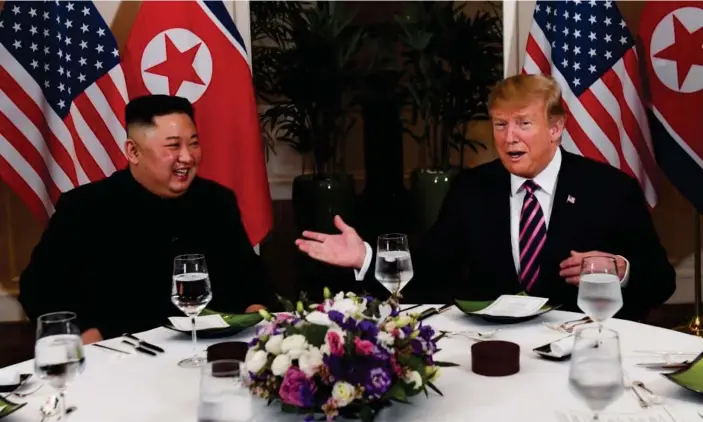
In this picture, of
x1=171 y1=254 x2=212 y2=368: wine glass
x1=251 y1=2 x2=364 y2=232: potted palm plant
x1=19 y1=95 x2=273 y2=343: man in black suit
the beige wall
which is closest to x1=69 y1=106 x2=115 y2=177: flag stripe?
the beige wall

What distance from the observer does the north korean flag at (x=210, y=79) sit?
3.62m

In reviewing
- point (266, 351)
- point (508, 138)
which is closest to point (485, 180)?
point (508, 138)

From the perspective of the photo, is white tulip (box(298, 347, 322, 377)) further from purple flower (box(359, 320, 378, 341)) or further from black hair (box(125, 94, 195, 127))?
black hair (box(125, 94, 195, 127))

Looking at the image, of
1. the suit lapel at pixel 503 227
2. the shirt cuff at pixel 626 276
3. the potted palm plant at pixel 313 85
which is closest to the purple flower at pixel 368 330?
the shirt cuff at pixel 626 276

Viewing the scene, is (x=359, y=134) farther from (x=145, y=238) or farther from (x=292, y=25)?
(x=145, y=238)

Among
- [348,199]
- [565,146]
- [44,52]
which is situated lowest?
[348,199]

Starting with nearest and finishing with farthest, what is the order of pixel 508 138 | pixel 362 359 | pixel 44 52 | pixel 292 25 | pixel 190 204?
1. pixel 362 359
2. pixel 508 138
3. pixel 190 204
4. pixel 44 52
5. pixel 292 25

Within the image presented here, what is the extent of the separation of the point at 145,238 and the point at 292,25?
2.96m

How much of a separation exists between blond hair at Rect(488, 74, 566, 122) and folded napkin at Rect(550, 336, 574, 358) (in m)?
0.99

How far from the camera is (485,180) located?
8.61 ft

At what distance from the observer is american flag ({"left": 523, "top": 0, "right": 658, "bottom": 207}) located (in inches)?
147

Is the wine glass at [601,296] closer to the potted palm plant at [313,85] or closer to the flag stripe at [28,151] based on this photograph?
the flag stripe at [28,151]

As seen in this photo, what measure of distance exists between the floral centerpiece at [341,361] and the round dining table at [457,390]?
0.09m

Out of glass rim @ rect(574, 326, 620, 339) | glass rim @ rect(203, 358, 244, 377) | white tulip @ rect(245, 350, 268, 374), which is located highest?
glass rim @ rect(574, 326, 620, 339)
